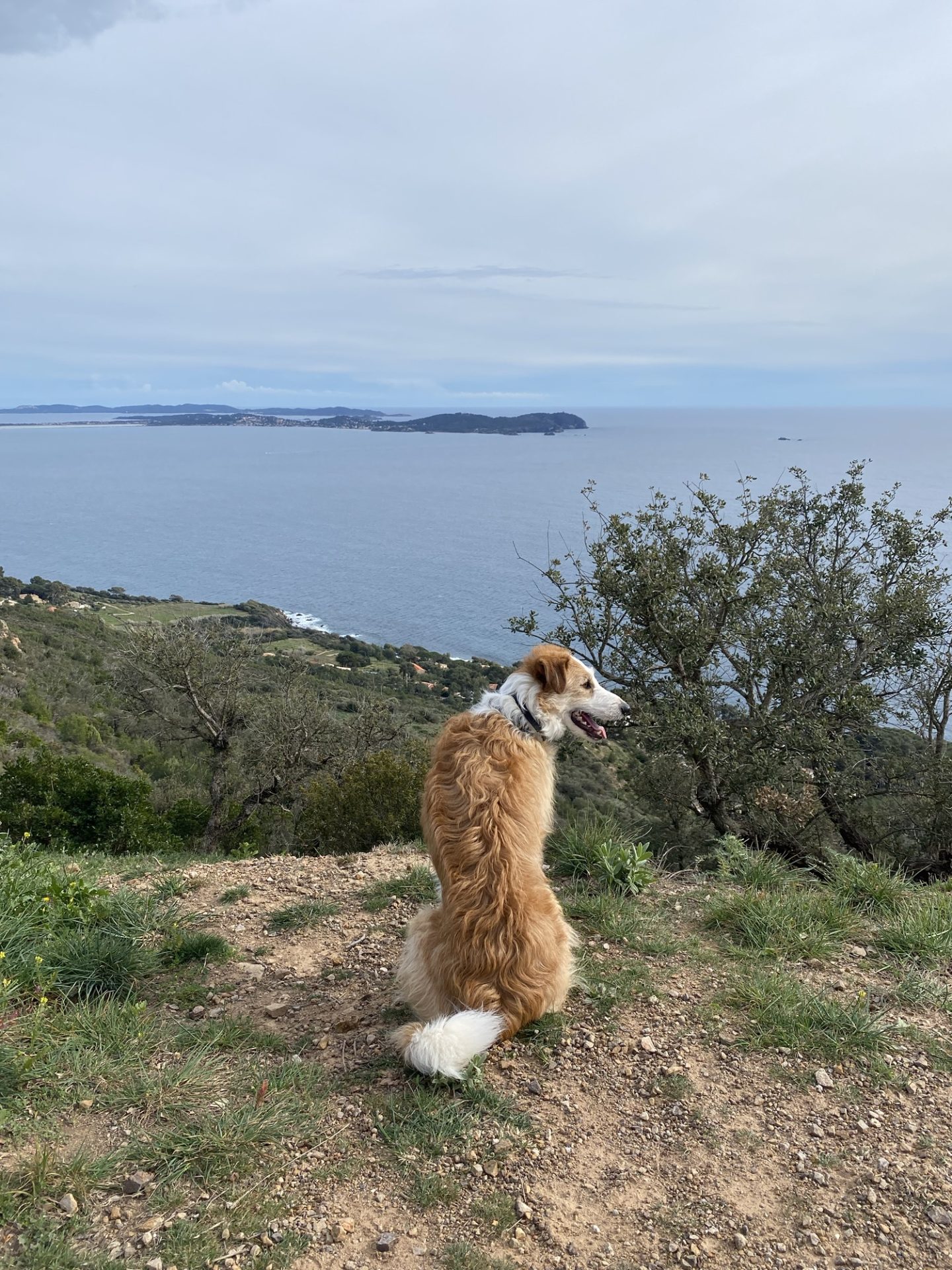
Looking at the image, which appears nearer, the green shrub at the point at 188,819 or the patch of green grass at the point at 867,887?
the patch of green grass at the point at 867,887

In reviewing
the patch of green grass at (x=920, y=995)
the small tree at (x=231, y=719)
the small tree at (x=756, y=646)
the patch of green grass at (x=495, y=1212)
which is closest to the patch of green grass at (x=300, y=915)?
the patch of green grass at (x=495, y=1212)

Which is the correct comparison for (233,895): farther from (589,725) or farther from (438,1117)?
(589,725)

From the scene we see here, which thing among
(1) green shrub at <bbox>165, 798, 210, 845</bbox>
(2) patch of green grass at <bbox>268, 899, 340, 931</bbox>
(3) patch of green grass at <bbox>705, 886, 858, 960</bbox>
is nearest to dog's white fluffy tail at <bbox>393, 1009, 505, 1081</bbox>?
(2) patch of green grass at <bbox>268, 899, 340, 931</bbox>

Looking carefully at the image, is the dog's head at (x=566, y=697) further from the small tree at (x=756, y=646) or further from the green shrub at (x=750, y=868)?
the small tree at (x=756, y=646)

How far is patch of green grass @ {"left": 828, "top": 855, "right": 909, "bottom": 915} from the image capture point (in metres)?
4.95

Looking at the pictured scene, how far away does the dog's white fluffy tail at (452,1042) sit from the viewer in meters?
3.20

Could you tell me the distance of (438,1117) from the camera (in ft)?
10.5

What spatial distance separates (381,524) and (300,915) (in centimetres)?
10827

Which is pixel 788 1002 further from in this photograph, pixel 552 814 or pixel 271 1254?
pixel 271 1254

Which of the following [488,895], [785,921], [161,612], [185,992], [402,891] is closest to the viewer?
[488,895]

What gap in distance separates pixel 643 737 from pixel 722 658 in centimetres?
274

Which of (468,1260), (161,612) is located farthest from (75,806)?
(161,612)

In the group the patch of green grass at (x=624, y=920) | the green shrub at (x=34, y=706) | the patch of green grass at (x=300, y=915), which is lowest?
the green shrub at (x=34, y=706)

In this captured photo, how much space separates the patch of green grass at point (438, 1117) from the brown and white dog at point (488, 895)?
4.7 inches
